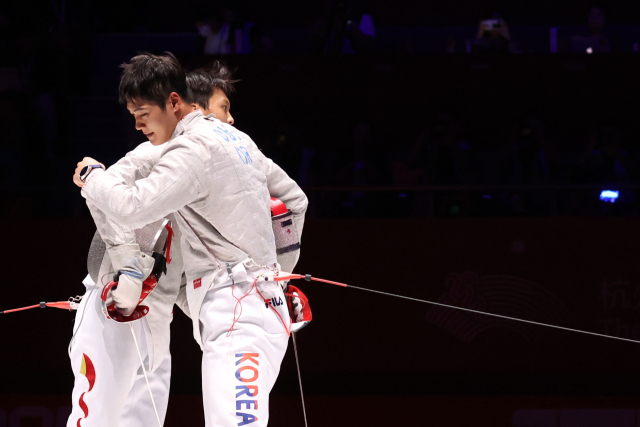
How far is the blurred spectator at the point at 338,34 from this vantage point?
17.2 ft

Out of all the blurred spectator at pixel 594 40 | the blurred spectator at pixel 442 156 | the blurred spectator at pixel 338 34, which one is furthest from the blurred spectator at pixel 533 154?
the blurred spectator at pixel 338 34

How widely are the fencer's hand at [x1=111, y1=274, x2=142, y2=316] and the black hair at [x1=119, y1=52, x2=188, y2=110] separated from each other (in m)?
0.50

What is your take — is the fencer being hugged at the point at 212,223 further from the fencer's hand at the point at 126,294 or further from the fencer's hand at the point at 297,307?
the fencer's hand at the point at 297,307

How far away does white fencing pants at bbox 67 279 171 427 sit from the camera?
219 cm

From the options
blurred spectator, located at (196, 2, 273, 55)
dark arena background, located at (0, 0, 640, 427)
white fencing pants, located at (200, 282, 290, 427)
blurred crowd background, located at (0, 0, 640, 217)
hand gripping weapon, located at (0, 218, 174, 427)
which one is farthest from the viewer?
blurred spectator, located at (196, 2, 273, 55)

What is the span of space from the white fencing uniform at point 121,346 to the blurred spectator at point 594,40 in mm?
3907

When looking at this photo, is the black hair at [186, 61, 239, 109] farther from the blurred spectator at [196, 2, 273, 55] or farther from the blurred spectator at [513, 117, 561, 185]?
the blurred spectator at [196, 2, 273, 55]

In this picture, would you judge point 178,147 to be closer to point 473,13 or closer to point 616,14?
point 473,13

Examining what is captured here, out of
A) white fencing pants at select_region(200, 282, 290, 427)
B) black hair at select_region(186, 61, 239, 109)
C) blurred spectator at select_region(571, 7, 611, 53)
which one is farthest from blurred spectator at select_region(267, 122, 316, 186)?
white fencing pants at select_region(200, 282, 290, 427)

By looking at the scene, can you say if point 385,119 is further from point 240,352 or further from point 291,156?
point 240,352

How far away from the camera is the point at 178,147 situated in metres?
2.09

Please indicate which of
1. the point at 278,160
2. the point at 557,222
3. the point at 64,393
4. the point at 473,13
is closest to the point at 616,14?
the point at 473,13

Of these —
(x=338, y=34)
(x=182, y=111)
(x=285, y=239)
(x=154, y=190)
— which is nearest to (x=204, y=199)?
(x=154, y=190)

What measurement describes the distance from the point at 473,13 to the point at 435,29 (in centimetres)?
75
